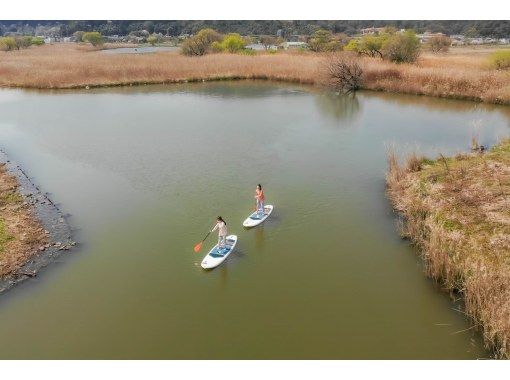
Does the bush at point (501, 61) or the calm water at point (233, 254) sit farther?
the bush at point (501, 61)

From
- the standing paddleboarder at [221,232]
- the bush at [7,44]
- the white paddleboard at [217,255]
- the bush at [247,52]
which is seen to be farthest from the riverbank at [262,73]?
the standing paddleboarder at [221,232]

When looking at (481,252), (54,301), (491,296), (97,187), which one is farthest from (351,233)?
(97,187)

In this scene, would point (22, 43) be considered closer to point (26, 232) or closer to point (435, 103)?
point (435, 103)

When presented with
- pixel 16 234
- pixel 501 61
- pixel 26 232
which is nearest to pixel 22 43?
pixel 501 61

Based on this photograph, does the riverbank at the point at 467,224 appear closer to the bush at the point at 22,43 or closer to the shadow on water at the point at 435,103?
the shadow on water at the point at 435,103

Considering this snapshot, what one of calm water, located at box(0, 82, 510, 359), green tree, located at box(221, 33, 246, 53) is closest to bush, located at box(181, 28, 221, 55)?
green tree, located at box(221, 33, 246, 53)

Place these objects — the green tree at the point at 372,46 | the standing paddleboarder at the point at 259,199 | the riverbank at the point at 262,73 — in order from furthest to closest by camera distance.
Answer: the green tree at the point at 372,46 < the riverbank at the point at 262,73 < the standing paddleboarder at the point at 259,199
